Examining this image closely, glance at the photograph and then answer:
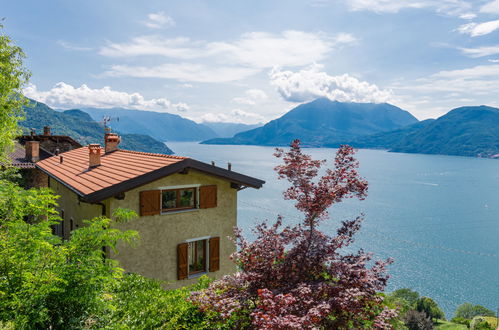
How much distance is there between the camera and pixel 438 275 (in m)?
50.5

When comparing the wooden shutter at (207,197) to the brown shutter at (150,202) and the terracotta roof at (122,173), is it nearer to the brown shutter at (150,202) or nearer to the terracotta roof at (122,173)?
the terracotta roof at (122,173)

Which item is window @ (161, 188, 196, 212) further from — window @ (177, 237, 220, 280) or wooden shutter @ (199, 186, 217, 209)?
window @ (177, 237, 220, 280)

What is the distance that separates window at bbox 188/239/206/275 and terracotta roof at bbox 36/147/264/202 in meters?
3.00

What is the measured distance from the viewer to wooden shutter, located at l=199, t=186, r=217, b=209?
46.6 ft

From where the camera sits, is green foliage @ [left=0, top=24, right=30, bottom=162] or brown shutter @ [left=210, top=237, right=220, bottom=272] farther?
brown shutter @ [left=210, top=237, right=220, bottom=272]

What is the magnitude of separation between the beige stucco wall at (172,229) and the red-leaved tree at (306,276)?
215 inches

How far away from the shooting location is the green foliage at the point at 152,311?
22.6 feet

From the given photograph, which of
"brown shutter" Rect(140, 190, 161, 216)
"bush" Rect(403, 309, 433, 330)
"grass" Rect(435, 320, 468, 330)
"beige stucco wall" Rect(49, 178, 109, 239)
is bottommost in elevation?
"grass" Rect(435, 320, 468, 330)

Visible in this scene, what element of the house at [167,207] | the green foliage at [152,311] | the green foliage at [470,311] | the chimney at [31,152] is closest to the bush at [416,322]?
the green foliage at [470,311]

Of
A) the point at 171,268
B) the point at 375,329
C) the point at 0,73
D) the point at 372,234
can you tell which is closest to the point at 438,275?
the point at 372,234

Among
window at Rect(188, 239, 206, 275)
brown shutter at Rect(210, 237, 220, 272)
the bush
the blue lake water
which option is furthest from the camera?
the blue lake water

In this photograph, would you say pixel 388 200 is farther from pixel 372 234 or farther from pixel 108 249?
pixel 108 249

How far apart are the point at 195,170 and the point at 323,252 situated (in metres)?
7.45

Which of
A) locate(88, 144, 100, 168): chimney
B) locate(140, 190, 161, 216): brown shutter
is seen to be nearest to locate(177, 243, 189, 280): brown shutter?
locate(140, 190, 161, 216): brown shutter
